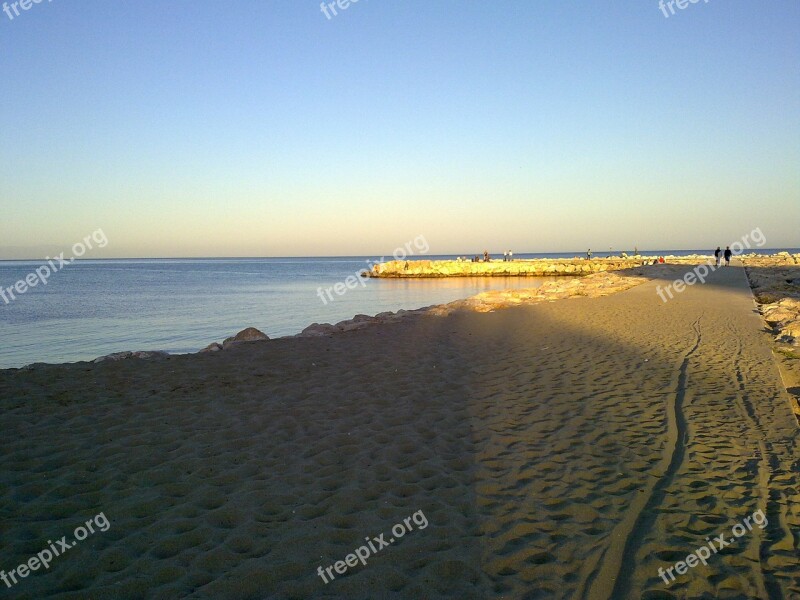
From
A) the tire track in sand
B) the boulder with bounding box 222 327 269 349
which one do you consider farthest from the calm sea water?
the tire track in sand

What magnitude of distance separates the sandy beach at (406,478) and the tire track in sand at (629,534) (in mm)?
17

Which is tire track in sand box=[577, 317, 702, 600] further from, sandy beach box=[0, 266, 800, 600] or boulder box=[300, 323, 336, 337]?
boulder box=[300, 323, 336, 337]

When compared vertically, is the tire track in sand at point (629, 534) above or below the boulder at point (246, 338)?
below

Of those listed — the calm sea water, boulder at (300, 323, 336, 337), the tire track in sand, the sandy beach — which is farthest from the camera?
the calm sea water

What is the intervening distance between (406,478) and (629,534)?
197cm

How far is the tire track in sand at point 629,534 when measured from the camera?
3178 millimetres

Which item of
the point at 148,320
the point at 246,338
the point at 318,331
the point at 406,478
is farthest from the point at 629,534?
the point at 148,320

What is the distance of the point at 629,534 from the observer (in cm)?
373

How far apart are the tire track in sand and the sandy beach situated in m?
0.02

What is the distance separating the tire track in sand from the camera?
3.18 meters

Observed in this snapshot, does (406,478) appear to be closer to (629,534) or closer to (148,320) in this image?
(629,534)

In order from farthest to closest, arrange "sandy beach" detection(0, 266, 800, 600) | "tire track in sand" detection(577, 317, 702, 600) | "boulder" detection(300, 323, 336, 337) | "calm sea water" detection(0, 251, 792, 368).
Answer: "calm sea water" detection(0, 251, 792, 368) → "boulder" detection(300, 323, 336, 337) → "sandy beach" detection(0, 266, 800, 600) → "tire track in sand" detection(577, 317, 702, 600)

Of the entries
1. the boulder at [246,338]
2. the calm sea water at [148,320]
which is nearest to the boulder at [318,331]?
the boulder at [246,338]

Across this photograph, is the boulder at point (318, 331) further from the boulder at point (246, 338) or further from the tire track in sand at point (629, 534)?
the tire track in sand at point (629, 534)
